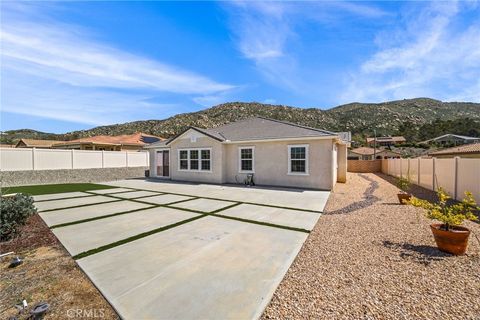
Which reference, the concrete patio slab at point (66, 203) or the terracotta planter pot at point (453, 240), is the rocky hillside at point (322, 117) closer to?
the concrete patio slab at point (66, 203)

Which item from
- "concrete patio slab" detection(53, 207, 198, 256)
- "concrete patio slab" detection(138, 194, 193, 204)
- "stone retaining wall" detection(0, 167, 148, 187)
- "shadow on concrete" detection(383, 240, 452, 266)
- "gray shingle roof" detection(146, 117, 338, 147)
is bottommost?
"concrete patio slab" detection(138, 194, 193, 204)

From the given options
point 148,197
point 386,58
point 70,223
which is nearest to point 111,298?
point 70,223

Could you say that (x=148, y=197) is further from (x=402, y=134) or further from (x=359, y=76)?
(x=402, y=134)

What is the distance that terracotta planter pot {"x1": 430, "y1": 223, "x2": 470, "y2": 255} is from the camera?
165 inches

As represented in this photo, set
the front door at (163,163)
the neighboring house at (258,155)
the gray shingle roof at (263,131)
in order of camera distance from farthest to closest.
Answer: the front door at (163,163), the gray shingle roof at (263,131), the neighboring house at (258,155)

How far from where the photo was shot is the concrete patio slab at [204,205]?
8.28m

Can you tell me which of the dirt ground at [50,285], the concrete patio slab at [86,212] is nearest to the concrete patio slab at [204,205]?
the concrete patio slab at [86,212]

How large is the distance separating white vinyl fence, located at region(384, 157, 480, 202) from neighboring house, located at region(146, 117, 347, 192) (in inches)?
165

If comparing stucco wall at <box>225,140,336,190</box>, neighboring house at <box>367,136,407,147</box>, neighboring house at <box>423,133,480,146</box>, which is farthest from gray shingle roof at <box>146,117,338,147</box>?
neighboring house at <box>423,133,480,146</box>

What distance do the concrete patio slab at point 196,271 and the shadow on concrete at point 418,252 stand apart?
1.86 metres

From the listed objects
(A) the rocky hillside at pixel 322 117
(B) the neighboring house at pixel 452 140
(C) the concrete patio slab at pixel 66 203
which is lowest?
(C) the concrete patio slab at pixel 66 203

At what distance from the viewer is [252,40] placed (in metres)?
12.8

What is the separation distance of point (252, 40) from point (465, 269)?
12.9 m

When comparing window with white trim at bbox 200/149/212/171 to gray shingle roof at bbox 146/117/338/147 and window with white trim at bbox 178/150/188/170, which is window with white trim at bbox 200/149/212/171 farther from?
window with white trim at bbox 178/150/188/170
